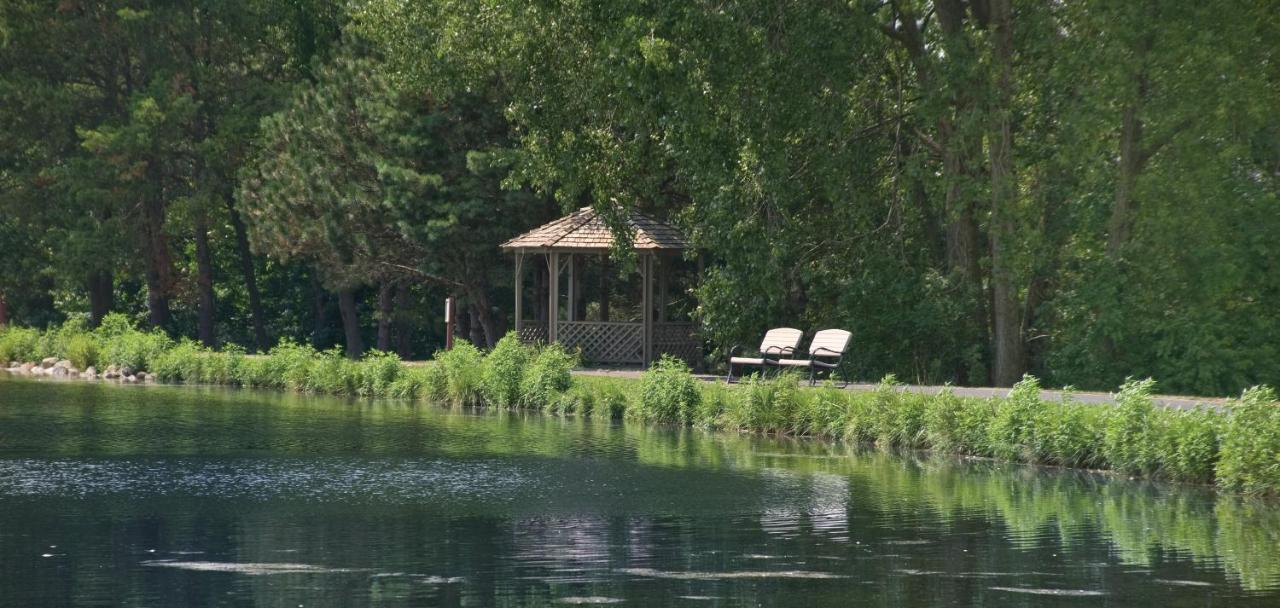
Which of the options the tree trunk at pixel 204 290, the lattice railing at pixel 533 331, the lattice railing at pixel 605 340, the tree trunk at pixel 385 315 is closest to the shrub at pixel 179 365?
the tree trunk at pixel 385 315

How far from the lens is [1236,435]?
1720 centimetres

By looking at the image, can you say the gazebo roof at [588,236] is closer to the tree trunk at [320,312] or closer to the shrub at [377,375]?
the shrub at [377,375]

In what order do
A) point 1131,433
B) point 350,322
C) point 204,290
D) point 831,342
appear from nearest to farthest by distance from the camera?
point 1131,433 → point 831,342 → point 350,322 → point 204,290

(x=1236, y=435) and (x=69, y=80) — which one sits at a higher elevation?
(x=69, y=80)

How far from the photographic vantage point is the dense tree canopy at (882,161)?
2497 cm

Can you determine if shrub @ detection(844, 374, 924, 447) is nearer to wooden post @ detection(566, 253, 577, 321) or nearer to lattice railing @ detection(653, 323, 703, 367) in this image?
lattice railing @ detection(653, 323, 703, 367)

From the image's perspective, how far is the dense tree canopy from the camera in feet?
81.9

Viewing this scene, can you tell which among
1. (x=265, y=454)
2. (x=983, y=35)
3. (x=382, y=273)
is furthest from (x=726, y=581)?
(x=382, y=273)

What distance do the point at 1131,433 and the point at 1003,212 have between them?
760 centimetres

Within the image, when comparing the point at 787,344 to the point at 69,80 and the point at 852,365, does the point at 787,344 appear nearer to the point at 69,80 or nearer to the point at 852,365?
the point at 852,365

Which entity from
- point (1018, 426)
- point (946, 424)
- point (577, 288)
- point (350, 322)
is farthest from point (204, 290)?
point (1018, 426)

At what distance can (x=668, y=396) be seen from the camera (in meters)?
26.1

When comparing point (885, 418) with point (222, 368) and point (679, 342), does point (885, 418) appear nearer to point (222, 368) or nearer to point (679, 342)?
point (679, 342)

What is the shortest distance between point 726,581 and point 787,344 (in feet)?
54.0
